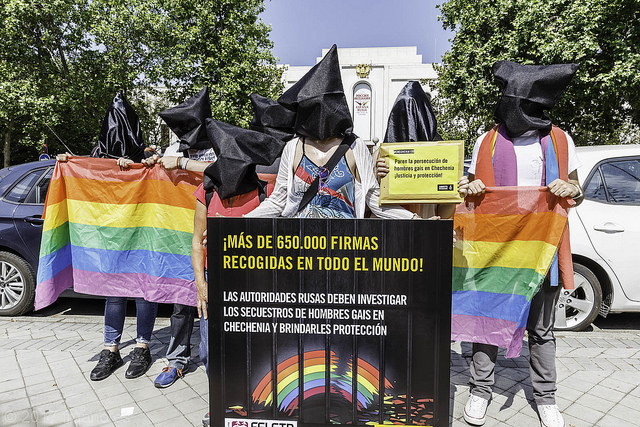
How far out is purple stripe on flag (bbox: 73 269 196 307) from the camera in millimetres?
3535

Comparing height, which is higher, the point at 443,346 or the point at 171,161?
the point at 171,161

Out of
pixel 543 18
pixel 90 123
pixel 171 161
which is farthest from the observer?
pixel 90 123

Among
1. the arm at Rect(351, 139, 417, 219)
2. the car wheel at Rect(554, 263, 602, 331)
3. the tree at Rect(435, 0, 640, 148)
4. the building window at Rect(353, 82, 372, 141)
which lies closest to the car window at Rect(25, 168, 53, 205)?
the arm at Rect(351, 139, 417, 219)

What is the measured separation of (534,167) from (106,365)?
3.78 meters

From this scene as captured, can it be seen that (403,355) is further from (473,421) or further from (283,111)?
(283,111)

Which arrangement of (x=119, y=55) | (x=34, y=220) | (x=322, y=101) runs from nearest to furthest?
(x=322, y=101), (x=34, y=220), (x=119, y=55)

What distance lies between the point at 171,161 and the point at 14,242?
3222mm

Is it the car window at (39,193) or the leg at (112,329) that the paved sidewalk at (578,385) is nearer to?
the leg at (112,329)

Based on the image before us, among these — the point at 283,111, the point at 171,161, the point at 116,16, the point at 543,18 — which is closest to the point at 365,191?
the point at 283,111

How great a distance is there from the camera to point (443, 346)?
2.10 meters

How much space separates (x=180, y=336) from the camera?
11.9 ft

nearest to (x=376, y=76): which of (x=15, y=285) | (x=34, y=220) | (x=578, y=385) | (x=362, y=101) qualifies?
(x=362, y=101)

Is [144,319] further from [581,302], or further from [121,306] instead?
[581,302]

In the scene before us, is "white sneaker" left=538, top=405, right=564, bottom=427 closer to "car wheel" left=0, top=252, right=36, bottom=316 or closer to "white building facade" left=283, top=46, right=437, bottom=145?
"car wheel" left=0, top=252, right=36, bottom=316
